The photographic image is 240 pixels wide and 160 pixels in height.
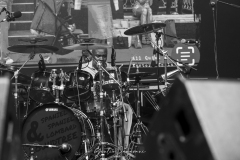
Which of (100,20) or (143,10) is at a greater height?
(143,10)

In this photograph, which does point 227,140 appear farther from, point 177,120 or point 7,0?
point 7,0

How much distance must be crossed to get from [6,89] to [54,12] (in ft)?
20.2

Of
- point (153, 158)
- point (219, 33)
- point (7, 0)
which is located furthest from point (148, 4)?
point (153, 158)

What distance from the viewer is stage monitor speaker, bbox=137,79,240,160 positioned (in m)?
0.74

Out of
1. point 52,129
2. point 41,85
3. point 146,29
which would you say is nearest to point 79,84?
point 41,85

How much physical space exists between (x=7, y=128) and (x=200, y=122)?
0.39 m

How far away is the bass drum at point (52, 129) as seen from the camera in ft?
16.3

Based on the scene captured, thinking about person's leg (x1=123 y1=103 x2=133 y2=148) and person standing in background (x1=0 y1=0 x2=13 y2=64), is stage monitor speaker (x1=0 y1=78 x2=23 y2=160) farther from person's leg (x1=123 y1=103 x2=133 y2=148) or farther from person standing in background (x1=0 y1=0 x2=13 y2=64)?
person standing in background (x1=0 y1=0 x2=13 y2=64)

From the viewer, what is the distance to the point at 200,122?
77 centimetres

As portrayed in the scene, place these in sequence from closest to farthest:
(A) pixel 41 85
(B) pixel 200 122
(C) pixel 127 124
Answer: (B) pixel 200 122, (A) pixel 41 85, (C) pixel 127 124

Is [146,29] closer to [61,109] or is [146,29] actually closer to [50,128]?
[61,109]

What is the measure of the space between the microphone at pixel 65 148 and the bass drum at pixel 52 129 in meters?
0.04

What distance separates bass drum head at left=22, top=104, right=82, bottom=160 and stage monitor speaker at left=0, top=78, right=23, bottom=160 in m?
4.13

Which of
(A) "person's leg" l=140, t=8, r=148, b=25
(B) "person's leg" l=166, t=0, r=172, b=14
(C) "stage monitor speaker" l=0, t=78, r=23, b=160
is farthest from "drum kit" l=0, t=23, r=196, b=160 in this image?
(C) "stage monitor speaker" l=0, t=78, r=23, b=160
